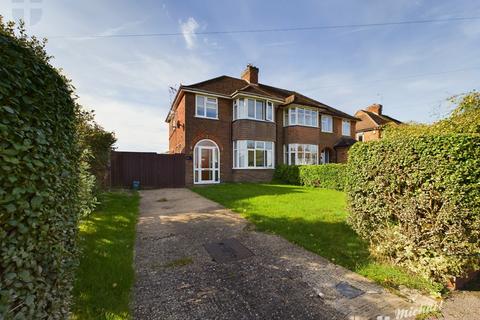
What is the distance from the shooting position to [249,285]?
10.3ft

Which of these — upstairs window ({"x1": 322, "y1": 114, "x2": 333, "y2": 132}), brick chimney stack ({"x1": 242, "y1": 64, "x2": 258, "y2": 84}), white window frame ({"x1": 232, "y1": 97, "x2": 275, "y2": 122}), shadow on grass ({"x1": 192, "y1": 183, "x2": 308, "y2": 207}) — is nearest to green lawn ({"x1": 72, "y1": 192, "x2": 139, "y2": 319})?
shadow on grass ({"x1": 192, "y1": 183, "x2": 308, "y2": 207})

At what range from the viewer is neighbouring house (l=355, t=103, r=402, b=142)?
86.3 feet

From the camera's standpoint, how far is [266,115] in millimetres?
16234

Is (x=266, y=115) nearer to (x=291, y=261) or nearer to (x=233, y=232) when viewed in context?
(x=233, y=232)

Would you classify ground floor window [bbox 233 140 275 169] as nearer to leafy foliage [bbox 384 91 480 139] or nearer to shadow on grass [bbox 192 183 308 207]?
shadow on grass [bbox 192 183 308 207]

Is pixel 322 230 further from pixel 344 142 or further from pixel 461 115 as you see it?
pixel 344 142

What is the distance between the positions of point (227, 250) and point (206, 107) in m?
12.3

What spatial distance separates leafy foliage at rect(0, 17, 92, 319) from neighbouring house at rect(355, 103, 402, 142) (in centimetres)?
2836

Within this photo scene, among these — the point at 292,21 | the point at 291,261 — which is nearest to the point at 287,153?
the point at 292,21

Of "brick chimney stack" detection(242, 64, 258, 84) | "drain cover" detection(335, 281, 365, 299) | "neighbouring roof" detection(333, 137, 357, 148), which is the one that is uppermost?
"brick chimney stack" detection(242, 64, 258, 84)

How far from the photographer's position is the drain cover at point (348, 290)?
9.57 ft

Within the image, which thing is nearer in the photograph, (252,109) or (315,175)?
(315,175)

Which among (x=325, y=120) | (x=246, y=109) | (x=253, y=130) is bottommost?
(x=253, y=130)

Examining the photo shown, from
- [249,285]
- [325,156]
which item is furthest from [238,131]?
[249,285]
